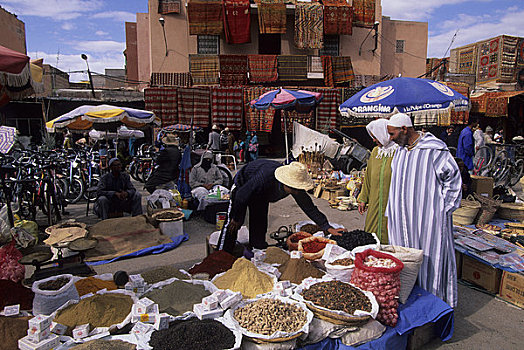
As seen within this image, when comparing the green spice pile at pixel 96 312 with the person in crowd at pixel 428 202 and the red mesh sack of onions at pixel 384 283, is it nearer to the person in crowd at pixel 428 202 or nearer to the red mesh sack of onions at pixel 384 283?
the red mesh sack of onions at pixel 384 283

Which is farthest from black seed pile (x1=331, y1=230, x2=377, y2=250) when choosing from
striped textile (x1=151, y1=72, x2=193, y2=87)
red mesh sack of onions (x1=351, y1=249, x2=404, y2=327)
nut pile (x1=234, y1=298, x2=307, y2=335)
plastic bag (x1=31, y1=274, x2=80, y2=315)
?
striped textile (x1=151, y1=72, x2=193, y2=87)

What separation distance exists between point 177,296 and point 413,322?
169 cm

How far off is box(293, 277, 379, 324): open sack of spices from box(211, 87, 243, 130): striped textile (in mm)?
11191

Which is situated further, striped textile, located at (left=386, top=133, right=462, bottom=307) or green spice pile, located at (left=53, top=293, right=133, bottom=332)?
striped textile, located at (left=386, top=133, right=462, bottom=307)

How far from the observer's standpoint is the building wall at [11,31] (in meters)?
15.6

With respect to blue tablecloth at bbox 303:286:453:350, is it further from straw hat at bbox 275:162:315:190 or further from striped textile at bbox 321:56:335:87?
striped textile at bbox 321:56:335:87

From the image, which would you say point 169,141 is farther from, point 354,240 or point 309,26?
point 309,26

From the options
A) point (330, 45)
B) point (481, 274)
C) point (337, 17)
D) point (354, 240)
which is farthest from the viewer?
point (330, 45)

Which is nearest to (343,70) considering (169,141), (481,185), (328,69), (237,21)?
(328,69)

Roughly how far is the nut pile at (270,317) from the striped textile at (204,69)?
12337mm

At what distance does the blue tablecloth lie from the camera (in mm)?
2197

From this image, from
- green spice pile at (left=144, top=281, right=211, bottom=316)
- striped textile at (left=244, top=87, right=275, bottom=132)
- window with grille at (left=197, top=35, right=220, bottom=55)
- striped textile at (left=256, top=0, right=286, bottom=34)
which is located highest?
striped textile at (left=256, top=0, right=286, bottom=34)

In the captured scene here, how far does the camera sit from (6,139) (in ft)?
15.1

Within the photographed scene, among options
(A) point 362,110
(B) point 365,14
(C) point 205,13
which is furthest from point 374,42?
(A) point 362,110
